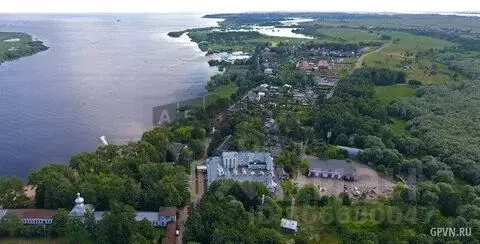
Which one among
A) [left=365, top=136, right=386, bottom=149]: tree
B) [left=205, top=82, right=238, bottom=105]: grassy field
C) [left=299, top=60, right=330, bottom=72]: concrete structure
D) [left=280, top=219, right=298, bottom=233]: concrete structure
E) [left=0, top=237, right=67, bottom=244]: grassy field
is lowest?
[left=0, top=237, right=67, bottom=244]: grassy field

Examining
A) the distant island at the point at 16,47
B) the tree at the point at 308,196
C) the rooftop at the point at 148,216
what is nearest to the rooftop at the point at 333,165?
the tree at the point at 308,196

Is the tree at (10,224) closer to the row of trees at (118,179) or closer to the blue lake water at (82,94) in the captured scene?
the row of trees at (118,179)

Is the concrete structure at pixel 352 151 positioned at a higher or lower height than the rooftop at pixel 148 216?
higher

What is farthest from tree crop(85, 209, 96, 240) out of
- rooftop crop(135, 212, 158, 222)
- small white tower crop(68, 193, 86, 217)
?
rooftop crop(135, 212, 158, 222)

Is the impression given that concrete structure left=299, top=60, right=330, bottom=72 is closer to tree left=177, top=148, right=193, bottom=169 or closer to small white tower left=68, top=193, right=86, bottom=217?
tree left=177, top=148, right=193, bottom=169

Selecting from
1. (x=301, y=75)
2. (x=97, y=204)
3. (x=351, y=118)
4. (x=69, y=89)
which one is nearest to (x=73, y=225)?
(x=97, y=204)

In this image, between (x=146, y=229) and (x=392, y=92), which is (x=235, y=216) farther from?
(x=392, y=92)

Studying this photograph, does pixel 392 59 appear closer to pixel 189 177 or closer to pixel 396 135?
pixel 396 135
